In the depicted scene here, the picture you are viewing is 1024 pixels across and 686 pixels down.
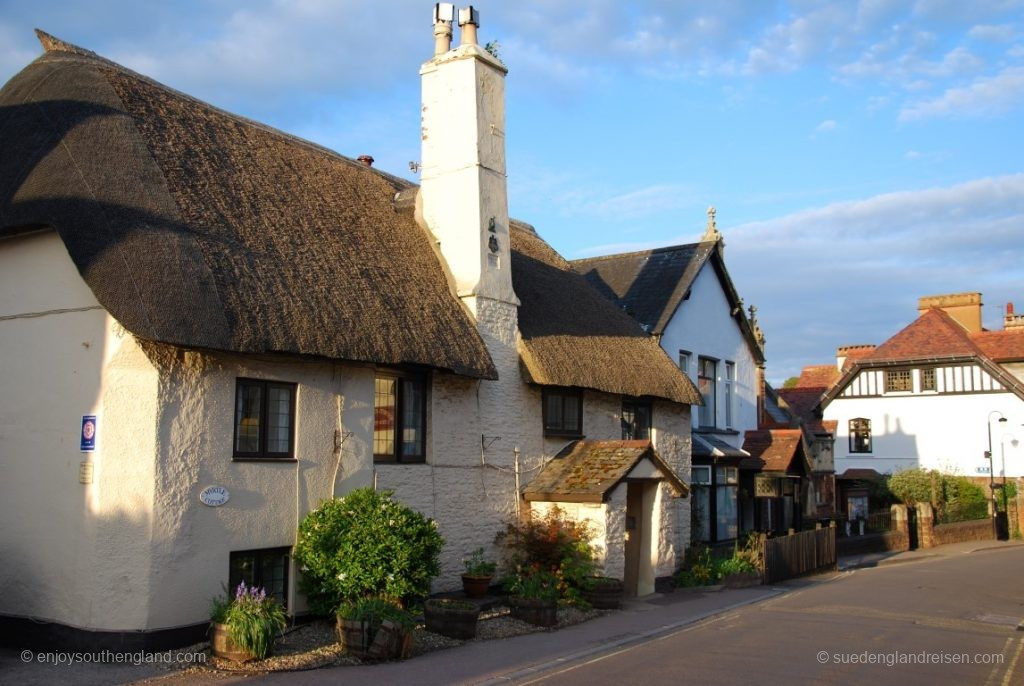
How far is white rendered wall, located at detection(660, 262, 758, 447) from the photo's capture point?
80.4 ft

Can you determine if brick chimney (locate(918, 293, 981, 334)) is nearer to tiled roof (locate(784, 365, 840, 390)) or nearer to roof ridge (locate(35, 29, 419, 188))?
tiled roof (locate(784, 365, 840, 390))

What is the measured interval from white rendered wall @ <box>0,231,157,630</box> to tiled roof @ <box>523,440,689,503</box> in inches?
293

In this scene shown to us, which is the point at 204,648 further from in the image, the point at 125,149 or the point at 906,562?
the point at 906,562

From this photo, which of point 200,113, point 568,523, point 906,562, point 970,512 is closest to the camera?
point 200,113

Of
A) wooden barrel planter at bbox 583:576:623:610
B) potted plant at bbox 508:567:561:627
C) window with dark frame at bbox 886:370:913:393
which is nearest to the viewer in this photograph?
potted plant at bbox 508:567:561:627

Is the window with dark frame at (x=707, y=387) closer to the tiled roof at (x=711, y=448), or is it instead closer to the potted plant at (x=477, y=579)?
the tiled roof at (x=711, y=448)

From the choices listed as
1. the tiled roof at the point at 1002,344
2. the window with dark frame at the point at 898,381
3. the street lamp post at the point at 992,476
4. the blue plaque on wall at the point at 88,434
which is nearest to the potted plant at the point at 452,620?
the blue plaque on wall at the point at 88,434

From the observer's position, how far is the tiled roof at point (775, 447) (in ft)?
84.6

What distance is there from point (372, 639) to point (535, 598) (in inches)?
148

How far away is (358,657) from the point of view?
11070 mm

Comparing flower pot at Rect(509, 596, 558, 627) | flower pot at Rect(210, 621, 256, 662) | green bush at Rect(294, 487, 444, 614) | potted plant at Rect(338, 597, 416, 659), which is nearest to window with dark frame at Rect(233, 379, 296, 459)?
green bush at Rect(294, 487, 444, 614)

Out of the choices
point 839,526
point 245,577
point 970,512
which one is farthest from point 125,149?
point 970,512

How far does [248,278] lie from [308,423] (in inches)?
82.2

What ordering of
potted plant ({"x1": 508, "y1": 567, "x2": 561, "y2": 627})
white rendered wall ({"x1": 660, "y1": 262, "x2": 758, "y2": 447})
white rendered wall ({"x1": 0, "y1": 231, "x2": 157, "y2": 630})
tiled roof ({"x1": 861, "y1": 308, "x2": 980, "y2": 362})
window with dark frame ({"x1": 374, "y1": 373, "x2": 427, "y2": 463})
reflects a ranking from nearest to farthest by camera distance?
white rendered wall ({"x1": 0, "y1": 231, "x2": 157, "y2": 630}) → window with dark frame ({"x1": 374, "y1": 373, "x2": 427, "y2": 463}) → potted plant ({"x1": 508, "y1": 567, "x2": 561, "y2": 627}) → white rendered wall ({"x1": 660, "y1": 262, "x2": 758, "y2": 447}) → tiled roof ({"x1": 861, "y1": 308, "x2": 980, "y2": 362})
